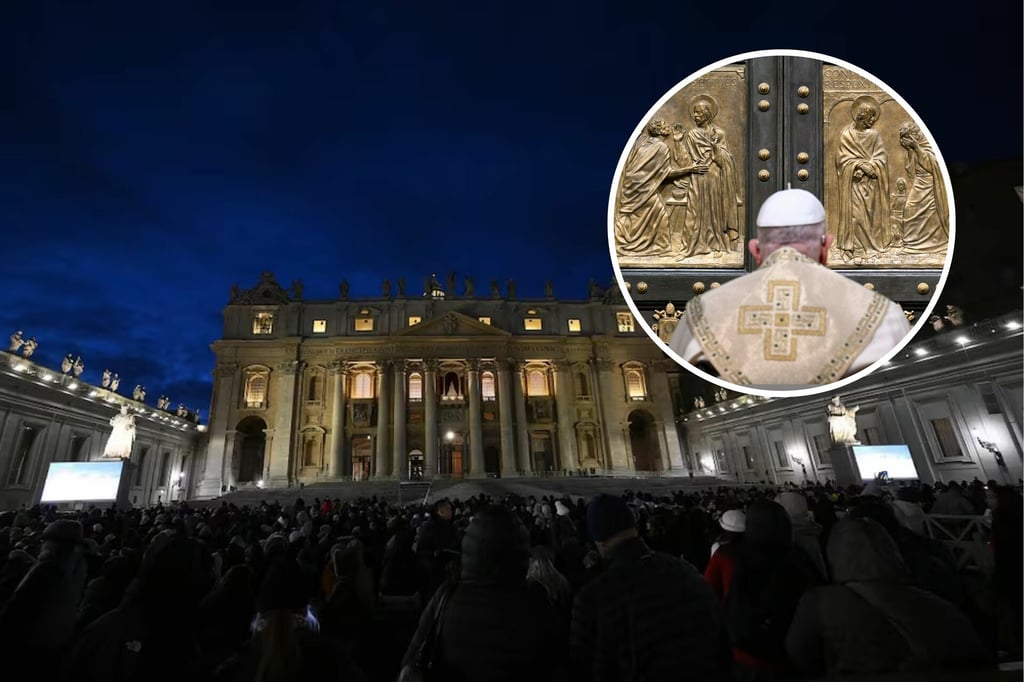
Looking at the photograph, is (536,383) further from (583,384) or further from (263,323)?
(263,323)

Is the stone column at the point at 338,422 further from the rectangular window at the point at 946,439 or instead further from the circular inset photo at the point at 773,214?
the circular inset photo at the point at 773,214

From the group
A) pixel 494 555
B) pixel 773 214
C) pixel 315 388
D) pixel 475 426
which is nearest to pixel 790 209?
pixel 773 214

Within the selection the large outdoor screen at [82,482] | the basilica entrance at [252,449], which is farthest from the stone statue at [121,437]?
the basilica entrance at [252,449]

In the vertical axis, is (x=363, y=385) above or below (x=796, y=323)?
above

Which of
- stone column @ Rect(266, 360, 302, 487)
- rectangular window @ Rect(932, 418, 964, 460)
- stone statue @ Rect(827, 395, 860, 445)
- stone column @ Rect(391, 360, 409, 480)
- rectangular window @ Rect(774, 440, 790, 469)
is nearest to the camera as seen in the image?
stone statue @ Rect(827, 395, 860, 445)

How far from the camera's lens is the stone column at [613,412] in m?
43.7

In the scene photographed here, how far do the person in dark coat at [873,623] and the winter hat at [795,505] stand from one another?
2.08 m

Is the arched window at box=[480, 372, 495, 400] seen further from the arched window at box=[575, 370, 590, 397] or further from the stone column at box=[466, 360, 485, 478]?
the arched window at box=[575, 370, 590, 397]

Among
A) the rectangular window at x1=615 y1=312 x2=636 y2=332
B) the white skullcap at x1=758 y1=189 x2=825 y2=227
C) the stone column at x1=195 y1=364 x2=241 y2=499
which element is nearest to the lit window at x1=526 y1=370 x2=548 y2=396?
the rectangular window at x1=615 y1=312 x2=636 y2=332

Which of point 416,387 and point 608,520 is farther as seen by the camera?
point 416,387

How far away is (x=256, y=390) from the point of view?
145 ft

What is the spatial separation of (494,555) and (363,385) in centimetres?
4558

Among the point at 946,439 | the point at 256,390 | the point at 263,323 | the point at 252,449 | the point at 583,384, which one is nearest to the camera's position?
the point at 946,439

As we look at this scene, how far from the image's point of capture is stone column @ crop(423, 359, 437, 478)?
4038 cm
